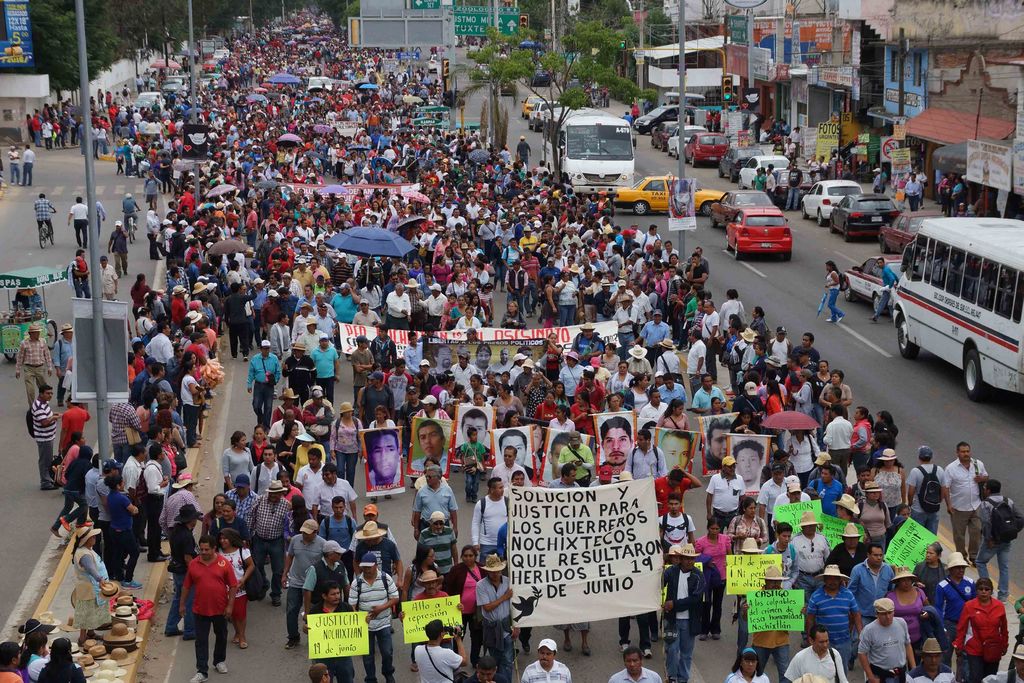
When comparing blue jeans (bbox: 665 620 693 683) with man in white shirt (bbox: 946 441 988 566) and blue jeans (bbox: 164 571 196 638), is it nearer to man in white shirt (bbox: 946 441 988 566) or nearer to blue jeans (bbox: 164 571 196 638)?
man in white shirt (bbox: 946 441 988 566)

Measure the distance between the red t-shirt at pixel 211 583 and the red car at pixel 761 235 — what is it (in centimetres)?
2441

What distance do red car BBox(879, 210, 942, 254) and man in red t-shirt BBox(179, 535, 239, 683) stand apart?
78.2 ft

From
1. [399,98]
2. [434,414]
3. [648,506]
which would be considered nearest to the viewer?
[648,506]

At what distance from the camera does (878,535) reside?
13.6 meters

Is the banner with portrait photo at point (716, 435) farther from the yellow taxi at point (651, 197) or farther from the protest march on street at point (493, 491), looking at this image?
the yellow taxi at point (651, 197)

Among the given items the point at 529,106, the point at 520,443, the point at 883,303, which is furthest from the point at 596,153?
the point at 520,443

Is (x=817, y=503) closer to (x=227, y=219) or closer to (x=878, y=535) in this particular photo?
(x=878, y=535)

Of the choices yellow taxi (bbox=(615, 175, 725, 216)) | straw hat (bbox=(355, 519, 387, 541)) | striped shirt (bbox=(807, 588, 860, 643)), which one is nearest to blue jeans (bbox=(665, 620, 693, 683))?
striped shirt (bbox=(807, 588, 860, 643))

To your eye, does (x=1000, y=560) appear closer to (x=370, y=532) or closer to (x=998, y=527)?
(x=998, y=527)

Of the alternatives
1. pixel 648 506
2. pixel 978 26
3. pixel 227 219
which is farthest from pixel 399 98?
pixel 648 506

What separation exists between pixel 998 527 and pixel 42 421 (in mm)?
11107

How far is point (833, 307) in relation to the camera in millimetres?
28031

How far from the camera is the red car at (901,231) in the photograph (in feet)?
110

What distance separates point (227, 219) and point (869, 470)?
20131 mm
